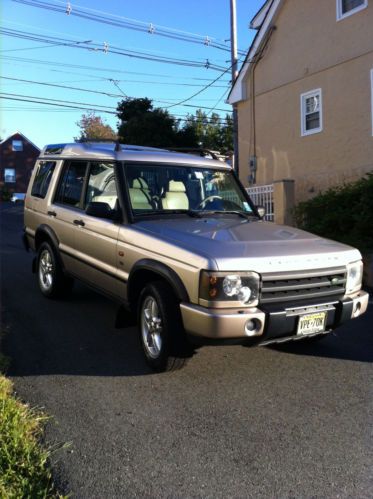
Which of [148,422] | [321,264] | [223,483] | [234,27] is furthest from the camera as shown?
[234,27]

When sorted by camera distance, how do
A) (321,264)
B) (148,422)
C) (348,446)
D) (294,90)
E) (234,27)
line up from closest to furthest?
1. (348,446)
2. (148,422)
3. (321,264)
4. (294,90)
5. (234,27)

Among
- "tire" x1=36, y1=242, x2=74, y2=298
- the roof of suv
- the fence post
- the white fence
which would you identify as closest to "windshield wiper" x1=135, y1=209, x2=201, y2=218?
the roof of suv

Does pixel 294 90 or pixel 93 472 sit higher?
pixel 294 90

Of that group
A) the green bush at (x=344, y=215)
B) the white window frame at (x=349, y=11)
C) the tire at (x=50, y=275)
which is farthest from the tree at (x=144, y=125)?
the tire at (x=50, y=275)

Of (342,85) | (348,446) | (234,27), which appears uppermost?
(234,27)

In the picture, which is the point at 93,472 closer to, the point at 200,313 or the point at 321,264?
the point at 200,313

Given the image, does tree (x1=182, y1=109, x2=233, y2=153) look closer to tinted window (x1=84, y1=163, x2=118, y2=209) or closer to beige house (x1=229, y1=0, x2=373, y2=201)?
beige house (x1=229, y1=0, x2=373, y2=201)

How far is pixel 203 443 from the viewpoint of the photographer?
3070mm

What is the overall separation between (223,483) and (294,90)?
1358cm

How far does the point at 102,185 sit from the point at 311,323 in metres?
2.73

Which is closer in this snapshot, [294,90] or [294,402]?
[294,402]

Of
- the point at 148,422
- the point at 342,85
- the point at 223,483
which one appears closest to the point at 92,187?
the point at 148,422

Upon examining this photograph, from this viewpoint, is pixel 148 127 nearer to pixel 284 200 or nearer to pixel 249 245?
pixel 284 200

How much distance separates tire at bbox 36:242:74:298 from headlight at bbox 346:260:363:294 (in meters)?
3.55
